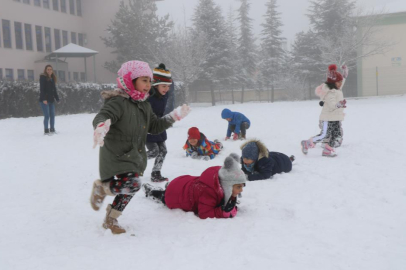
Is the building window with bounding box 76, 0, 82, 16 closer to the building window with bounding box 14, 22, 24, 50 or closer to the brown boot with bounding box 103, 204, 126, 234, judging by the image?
the building window with bounding box 14, 22, 24, 50

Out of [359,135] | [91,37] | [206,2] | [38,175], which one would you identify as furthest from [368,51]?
[38,175]

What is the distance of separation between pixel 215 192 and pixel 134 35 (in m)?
33.4

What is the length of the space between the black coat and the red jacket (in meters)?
8.21

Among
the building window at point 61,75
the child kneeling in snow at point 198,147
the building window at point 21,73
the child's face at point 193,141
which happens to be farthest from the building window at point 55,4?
the child's face at point 193,141

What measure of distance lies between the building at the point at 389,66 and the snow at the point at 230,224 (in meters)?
31.4

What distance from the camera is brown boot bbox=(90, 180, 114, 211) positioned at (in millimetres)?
3506

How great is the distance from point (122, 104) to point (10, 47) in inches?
1115

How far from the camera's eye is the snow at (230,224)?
2.97m

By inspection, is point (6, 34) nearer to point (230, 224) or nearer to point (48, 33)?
point (48, 33)

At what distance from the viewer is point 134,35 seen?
35.2m

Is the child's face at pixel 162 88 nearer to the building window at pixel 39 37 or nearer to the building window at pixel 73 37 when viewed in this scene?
the building window at pixel 39 37

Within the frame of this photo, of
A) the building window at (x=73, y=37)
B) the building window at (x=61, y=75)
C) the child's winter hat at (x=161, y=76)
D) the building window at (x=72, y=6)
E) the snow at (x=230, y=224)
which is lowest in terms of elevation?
the snow at (x=230, y=224)

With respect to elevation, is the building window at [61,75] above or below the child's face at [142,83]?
above

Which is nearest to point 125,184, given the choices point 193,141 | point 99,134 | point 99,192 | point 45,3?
point 99,192
